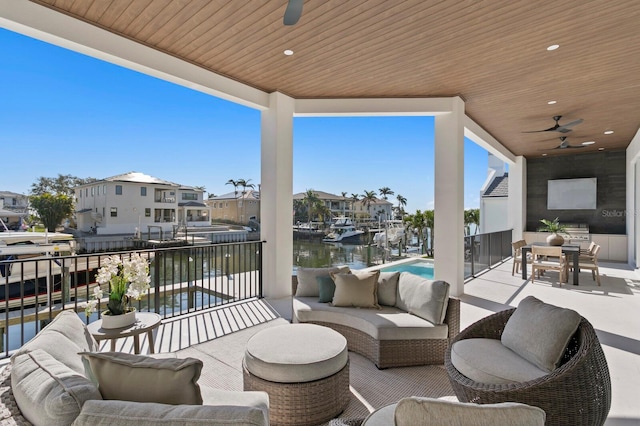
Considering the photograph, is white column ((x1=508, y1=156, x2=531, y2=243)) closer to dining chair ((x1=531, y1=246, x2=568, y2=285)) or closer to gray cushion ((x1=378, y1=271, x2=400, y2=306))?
dining chair ((x1=531, y1=246, x2=568, y2=285))

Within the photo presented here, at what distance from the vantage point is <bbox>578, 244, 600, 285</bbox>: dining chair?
5.99m

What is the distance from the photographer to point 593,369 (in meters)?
1.70

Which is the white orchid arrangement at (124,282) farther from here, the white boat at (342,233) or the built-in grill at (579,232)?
the white boat at (342,233)

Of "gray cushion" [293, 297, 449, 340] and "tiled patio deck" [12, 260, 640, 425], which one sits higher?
"gray cushion" [293, 297, 449, 340]

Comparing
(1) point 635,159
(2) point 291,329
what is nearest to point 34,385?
(2) point 291,329

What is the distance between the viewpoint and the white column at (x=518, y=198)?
9984mm

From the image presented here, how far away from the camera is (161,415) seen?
97cm

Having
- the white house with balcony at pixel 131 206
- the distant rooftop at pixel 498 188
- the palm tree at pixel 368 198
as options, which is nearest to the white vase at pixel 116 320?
the white house with balcony at pixel 131 206

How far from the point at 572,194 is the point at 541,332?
32.7 ft

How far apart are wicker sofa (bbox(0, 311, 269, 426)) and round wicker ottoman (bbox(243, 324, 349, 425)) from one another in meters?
0.55

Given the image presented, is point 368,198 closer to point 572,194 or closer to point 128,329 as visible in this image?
point 572,194

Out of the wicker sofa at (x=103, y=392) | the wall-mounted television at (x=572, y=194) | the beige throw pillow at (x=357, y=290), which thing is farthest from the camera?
the wall-mounted television at (x=572, y=194)

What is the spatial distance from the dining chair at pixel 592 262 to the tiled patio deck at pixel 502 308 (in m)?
0.20

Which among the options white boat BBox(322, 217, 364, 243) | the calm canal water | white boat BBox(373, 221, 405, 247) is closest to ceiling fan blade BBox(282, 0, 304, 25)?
the calm canal water
